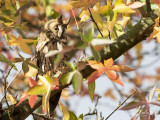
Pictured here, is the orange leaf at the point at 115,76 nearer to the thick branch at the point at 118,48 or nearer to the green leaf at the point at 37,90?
the thick branch at the point at 118,48

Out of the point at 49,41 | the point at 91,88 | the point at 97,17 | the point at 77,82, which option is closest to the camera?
the point at 77,82

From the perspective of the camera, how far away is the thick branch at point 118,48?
128 cm

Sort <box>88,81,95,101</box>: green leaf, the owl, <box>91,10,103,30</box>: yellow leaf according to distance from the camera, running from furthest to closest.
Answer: the owl → <box>91,10,103,30</box>: yellow leaf → <box>88,81,95,101</box>: green leaf

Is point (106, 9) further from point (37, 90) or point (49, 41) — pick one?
point (49, 41)

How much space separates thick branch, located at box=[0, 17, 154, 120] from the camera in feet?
4.18

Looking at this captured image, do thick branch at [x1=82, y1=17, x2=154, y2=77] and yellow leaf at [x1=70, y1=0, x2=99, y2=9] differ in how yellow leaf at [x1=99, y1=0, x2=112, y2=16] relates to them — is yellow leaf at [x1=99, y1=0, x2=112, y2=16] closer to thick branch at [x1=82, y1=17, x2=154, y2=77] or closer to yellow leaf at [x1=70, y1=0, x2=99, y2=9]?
yellow leaf at [x1=70, y1=0, x2=99, y2=9]

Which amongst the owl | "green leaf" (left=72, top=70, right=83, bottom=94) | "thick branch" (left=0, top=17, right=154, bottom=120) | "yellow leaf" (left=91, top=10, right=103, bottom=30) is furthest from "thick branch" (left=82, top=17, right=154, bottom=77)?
the owl

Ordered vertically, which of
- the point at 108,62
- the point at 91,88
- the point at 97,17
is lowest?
the point at 91,88

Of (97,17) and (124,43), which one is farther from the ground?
(97,17)

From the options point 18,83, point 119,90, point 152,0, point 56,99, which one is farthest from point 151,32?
point 18,83

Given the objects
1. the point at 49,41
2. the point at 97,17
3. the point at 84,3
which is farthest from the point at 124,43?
the point at 49,41

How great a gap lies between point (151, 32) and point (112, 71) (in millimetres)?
353

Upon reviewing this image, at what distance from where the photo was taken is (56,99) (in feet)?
4.90

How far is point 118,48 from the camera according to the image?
1276mm
